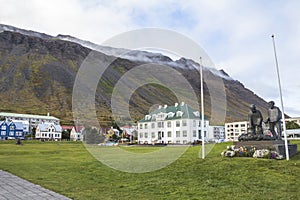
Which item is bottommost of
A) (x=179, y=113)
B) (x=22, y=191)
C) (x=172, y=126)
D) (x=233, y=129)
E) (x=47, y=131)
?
(x=22, y=191)

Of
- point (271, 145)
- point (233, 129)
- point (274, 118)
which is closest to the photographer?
point (271, 145)

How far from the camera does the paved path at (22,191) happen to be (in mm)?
8602

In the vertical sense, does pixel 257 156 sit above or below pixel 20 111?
below

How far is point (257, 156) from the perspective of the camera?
48.2 ft

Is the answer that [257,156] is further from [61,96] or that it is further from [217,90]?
[61,96]

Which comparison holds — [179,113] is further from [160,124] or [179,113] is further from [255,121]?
[255,121]

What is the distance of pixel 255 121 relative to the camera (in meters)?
18.0

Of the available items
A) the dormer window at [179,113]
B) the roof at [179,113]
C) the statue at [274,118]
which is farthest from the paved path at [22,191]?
the dormer window at [179,113]

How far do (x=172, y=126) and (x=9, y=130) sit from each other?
6130cm

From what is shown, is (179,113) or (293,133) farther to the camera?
(179,113)

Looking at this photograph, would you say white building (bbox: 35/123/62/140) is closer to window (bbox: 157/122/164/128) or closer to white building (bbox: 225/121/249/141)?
window (bbox: 157/122/164/128)

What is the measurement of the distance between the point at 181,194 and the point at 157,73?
12300 millimetres

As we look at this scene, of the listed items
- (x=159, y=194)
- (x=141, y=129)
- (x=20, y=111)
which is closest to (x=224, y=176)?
(x=159, y=194)

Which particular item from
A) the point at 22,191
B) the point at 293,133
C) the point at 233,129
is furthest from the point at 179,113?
the point at 233,129
